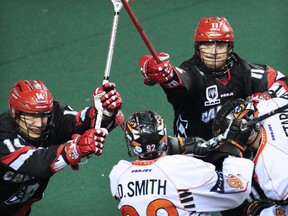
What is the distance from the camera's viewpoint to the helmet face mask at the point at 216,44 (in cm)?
423

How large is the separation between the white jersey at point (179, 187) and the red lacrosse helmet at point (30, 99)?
63 cm

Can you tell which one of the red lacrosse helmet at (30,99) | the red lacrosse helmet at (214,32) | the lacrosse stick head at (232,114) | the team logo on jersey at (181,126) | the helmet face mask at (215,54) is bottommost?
the team logo on jersey at (181,126)

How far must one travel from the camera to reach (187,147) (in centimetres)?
389

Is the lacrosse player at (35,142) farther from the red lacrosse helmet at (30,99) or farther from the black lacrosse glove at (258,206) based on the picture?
the black lacrosse glove at (258,206)

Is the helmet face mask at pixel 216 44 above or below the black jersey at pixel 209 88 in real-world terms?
above

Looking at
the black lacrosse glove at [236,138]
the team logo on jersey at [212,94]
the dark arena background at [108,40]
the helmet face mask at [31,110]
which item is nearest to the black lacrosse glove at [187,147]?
the black lacrosse glove at [236,138]

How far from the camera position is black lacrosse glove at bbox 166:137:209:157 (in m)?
3.87

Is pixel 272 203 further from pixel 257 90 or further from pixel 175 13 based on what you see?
pixel 175 13

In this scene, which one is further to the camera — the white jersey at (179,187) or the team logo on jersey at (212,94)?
the team logo on jersey at (212,94)

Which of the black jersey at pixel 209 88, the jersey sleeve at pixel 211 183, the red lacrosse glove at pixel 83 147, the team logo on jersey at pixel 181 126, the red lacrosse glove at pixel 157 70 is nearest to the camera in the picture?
the jersey sleeve at pixel 211 183

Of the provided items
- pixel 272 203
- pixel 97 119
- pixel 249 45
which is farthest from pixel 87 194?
pixel 249 45

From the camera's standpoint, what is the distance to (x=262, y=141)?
3.60m

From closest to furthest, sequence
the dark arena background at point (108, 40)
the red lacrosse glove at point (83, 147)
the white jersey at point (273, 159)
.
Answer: the white jersey at point (273, 159), the red lacrosse glove at point (83, 147), the dark arena background at point (108, 40)

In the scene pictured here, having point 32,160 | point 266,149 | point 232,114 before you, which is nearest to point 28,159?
point 32,160
